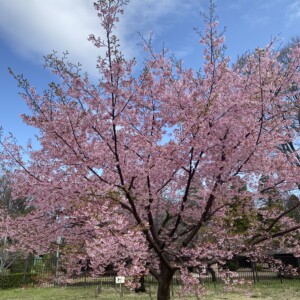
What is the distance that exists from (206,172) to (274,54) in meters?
2.70

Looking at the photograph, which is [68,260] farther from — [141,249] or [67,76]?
[67,76]

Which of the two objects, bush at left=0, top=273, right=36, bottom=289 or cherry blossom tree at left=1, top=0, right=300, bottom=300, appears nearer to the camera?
cherry blossom tree at left=1, top=0, right=300, bottom=300

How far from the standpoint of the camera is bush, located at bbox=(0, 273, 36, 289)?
18.2 m

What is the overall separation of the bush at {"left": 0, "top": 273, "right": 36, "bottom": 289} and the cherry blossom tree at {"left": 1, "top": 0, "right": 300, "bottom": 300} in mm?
14429

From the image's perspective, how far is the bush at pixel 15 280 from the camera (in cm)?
1825

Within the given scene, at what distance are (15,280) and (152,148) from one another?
57.3 ft

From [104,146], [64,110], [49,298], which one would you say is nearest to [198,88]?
[104,146]

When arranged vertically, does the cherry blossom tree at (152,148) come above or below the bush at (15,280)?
above

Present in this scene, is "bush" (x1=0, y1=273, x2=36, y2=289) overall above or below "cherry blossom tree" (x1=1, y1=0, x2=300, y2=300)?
below

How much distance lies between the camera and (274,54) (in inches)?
242

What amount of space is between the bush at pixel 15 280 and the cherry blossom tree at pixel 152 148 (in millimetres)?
14429

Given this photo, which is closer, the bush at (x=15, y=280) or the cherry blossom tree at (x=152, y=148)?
the cherry blossom tree at (x=152, y=148)

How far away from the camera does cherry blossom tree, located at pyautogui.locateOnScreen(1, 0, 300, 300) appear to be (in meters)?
4.89

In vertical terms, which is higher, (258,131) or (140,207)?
(258,131)
